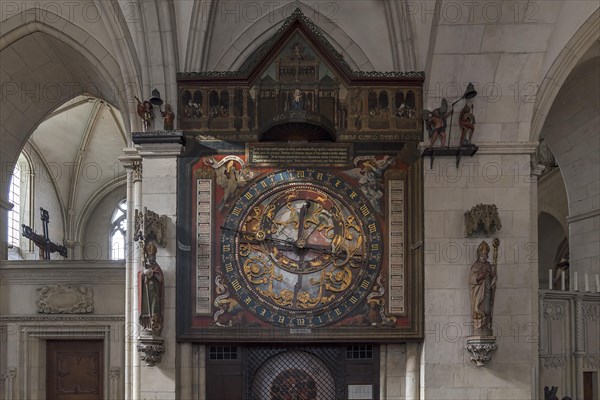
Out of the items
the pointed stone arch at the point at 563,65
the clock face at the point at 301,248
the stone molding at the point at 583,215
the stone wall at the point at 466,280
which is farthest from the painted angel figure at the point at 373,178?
the stone molding at the point at 583,215

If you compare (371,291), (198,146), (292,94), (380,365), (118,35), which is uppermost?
(118,35)

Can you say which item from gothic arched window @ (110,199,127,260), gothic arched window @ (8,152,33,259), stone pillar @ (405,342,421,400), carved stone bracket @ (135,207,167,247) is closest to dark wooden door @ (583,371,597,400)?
stone pillar @ (405,342,421,400)

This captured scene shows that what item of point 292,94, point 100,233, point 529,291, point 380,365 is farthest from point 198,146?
point 100,233

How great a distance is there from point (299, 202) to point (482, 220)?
8.98ft

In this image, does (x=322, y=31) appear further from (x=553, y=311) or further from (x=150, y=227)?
(x=553, y=311)

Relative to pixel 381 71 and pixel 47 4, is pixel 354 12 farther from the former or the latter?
pixel 47 4

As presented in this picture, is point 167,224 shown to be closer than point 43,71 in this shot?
Yes

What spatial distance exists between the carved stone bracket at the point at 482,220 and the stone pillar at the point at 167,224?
433 cm

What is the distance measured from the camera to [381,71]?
42.8 feet

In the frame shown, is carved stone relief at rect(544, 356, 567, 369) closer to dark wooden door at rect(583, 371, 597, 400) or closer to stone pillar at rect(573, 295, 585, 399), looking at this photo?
stone pillar at rect(573, 295, 585, 399)

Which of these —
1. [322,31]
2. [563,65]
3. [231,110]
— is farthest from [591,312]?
[231,110]

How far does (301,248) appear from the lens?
1220cm

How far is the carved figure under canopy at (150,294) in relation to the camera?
1168 cm

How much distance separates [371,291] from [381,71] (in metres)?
3.56
